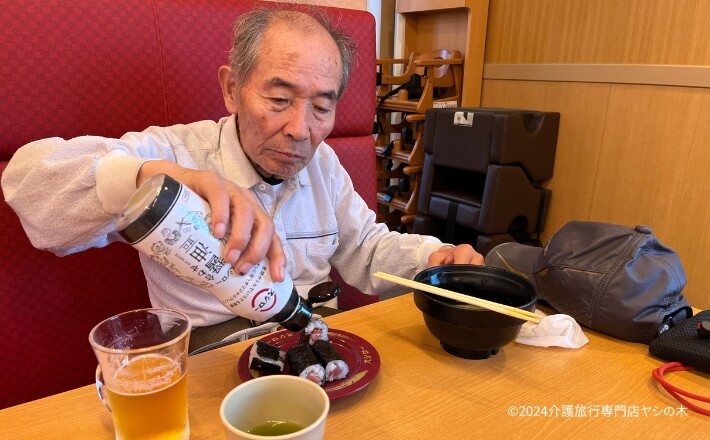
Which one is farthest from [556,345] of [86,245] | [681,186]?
[681,186]

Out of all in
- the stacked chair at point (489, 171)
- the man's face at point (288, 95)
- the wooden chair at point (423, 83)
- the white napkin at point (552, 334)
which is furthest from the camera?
the wooden chair at point (423, 83)

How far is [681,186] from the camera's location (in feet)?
6.75

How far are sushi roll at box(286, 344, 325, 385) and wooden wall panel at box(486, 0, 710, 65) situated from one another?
2058 millimetres

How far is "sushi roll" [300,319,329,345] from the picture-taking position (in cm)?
71

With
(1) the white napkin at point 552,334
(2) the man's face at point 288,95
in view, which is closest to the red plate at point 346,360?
(1) the white napkin at point 552,334

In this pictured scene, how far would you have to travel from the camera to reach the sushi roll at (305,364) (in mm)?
639

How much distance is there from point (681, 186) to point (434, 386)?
1.89 meters

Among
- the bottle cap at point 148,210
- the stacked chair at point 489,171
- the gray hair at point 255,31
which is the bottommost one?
the stacked chair at point 489,171

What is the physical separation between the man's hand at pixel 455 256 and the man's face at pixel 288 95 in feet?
1.12

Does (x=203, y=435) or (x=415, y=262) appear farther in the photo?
(x=415, y=262)

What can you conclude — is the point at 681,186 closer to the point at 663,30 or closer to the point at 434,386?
the point at 663,30

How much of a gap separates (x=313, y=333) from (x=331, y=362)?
0.07 m

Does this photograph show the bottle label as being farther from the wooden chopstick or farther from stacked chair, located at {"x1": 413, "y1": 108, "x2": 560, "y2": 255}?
stacked chair, located at {"x1": 413, "y1": 108, "x2": 560, "y2": 255}

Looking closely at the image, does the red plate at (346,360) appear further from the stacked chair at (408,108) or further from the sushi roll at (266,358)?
the stacked chair at (408,108)
